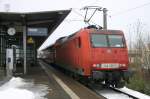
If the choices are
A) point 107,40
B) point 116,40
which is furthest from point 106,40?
point 116,40

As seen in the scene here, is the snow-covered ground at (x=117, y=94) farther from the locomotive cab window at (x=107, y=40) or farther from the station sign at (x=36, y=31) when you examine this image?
the station sign at (x=36, y=31)

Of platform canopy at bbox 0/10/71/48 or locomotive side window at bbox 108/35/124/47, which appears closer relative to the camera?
locomotive side window at bbox 108/35/124/47

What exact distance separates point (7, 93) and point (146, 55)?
11317 mm

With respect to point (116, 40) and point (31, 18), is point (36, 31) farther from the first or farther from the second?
point (116, 40)

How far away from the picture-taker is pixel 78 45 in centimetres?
1834

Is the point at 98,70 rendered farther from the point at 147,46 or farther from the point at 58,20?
the point at 58,20

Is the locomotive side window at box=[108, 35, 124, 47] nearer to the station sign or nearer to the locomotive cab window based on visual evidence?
the locomotive cab window

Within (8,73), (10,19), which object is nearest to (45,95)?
(8,73)

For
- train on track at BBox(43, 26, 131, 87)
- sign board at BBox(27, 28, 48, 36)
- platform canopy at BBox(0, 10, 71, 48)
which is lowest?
train on track at BBox(43, 26, 131, 87)

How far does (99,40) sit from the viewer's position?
1741cm

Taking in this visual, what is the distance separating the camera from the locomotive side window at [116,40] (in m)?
17.4

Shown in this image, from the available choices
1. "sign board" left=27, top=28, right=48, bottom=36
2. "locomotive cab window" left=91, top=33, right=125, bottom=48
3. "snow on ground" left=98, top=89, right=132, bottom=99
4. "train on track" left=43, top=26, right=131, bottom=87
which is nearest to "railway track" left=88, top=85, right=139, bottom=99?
"snow on ground" left=98, top=89, right=132, bottom=99

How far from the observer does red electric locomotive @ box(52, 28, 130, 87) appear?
1650cm

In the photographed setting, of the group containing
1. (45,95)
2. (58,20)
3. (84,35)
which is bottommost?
(45,95)
